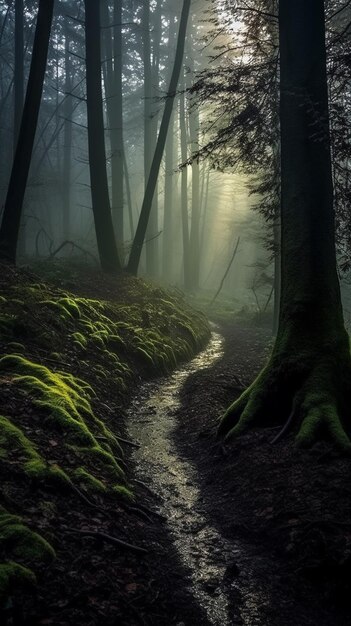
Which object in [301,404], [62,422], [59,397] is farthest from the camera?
[59,397]

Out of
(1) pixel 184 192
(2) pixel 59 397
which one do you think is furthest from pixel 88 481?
(1) pixel 184 192

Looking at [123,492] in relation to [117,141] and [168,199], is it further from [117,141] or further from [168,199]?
[168,199]

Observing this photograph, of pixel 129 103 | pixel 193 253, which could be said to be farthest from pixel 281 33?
pixel 129 103

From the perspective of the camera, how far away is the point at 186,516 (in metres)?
5.45

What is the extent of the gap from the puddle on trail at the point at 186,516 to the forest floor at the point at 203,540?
0.05 feet

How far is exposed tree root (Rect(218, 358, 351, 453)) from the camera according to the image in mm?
5879

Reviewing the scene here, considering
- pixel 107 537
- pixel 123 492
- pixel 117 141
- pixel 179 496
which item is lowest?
pixel 179 496

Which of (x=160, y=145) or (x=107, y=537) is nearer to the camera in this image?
(x=107, y=537)

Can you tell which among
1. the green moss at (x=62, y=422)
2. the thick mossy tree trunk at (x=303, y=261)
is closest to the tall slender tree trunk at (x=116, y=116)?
the green moss at (x=62, y=422)

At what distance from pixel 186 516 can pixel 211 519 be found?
0.97ft

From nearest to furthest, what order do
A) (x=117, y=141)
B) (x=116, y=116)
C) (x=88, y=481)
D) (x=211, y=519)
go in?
1. (x=88, y=481)
2. (x=211, y=519)
3. (x=116, y=116)
4. (x=117, y=141)

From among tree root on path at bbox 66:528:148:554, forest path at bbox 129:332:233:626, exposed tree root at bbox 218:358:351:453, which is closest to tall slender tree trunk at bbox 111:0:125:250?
forest path at bbox 129:332:233:626

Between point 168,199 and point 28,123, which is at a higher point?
point 168,199

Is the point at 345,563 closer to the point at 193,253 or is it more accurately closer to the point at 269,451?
the point at 269,451
